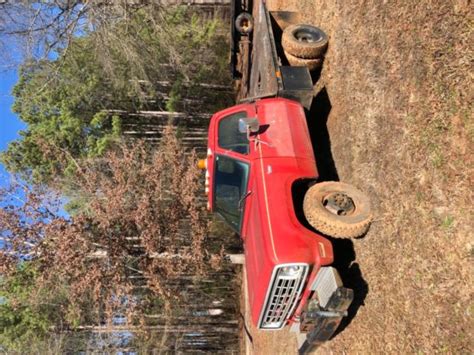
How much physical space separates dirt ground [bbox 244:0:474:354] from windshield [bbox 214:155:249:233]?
4.73ft

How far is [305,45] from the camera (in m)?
6.33

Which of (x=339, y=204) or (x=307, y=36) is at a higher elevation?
(x=307, y=36)

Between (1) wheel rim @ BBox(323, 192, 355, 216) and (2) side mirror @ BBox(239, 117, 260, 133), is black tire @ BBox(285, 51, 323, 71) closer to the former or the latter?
(2) side mirror @ BBox(239, 117, 260, 133)

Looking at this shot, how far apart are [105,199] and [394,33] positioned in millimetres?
9290

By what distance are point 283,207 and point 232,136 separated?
141 centimetres

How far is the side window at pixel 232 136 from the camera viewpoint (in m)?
5.15

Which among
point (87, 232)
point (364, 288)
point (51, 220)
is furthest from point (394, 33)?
point (51, 220)

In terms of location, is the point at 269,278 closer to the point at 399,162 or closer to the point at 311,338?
the point at 311,338

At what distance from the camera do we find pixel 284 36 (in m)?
6.57

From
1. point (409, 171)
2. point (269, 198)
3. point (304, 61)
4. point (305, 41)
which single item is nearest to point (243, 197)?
point (269, 198)

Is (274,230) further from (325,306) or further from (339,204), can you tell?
(325,306)

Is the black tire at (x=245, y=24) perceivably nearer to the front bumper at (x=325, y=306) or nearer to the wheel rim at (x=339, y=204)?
the wheel rim at (x=339, y=204)

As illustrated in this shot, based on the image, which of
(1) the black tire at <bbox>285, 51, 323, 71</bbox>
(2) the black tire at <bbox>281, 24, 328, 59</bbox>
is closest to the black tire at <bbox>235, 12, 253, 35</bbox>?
(2) the black tire at <bbox>281, 24, 328, 59</bbox>

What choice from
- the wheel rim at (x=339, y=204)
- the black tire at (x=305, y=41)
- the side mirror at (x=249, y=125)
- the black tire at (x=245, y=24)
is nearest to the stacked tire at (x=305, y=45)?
the black tire at (x=305, y=41)
